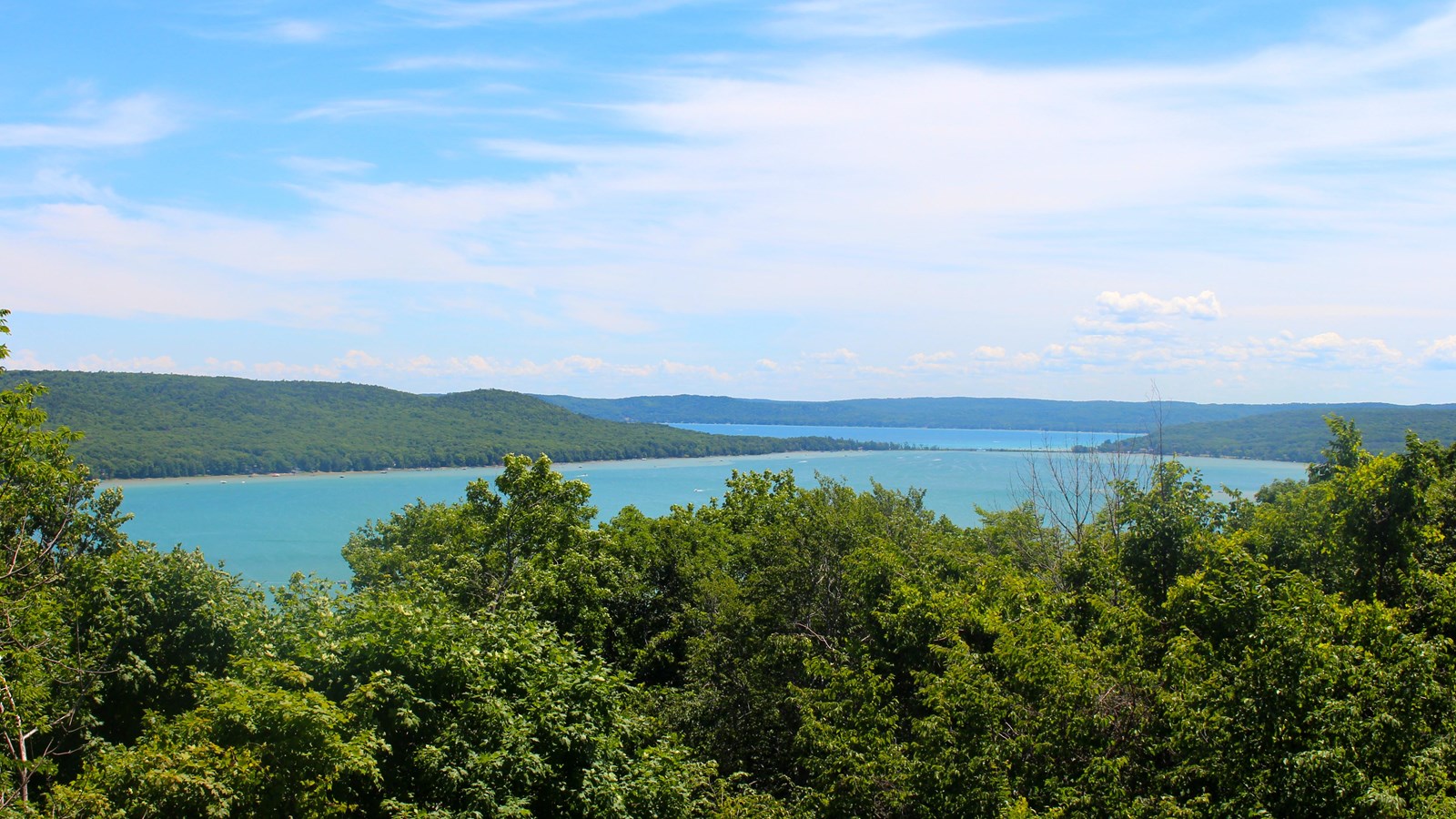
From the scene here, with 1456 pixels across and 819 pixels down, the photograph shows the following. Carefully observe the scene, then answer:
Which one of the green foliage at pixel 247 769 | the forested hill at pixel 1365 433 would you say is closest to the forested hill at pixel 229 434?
the forested hill at pixel 1365 433

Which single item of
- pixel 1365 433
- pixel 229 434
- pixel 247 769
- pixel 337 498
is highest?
pixel 1365 433

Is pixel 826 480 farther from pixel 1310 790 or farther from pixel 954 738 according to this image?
pixel 1310 790

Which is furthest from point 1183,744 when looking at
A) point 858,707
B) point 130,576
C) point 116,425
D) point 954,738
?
point 116,425

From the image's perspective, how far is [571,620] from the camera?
21844mm

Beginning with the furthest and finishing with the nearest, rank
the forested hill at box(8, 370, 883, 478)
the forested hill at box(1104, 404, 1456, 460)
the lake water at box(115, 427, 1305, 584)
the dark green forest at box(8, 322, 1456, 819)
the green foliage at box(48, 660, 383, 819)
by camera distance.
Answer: the forested hill at box(8, 370, 883, 478) → the forested hill at box(1104, 404, 1456, 460) → the lake water at box(115, 427, 1305, 584) → the dark green forest at box(8, 322, 1456, 819) → the green foliage at box(48, 660, 383, 819)

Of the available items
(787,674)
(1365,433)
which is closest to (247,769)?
(787,674)

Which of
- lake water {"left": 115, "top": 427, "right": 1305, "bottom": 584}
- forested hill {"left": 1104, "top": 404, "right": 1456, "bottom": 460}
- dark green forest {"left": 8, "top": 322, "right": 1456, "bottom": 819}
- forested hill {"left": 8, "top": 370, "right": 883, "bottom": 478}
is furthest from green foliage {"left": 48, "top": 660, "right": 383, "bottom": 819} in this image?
forested hill {"left": 8, "top": 370, "right": 883, "bottom": 478}

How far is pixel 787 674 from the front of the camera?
19.0 m

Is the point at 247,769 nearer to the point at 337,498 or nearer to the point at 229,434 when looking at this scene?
the point at 337,498

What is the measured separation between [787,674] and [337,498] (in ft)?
494

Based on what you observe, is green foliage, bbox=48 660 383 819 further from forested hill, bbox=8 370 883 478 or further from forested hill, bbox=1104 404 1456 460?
forested hill, bbox=8 370 883 478

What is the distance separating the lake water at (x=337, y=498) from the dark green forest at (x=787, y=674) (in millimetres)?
72240

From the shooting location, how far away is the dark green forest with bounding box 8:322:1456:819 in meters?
10.5

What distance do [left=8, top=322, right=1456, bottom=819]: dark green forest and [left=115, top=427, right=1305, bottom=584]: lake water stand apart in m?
72.2
